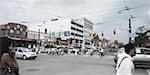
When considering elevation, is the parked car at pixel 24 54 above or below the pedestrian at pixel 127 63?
below

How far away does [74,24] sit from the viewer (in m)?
144

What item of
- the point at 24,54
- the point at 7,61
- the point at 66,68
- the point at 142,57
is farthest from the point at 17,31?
the point at 7,61

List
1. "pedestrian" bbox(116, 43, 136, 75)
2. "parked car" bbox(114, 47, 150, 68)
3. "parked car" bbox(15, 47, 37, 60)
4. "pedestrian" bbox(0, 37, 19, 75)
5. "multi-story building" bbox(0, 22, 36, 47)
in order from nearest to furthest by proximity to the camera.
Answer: "pedestrian" bbox(116, 43, 136, 75)
"pedestrian" bbox(0, 37, 19, 75)
"parked car" bbox(114, 47, 150, 68)
"parked car" bbox(15, 47, 37, 60)
"multi-story building" bbox(0, 22, 36, 47)

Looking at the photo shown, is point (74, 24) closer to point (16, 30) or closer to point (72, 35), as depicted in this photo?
point (72, 35)

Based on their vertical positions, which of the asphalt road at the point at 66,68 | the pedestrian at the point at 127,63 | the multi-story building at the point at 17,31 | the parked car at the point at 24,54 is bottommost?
the asphalt road at the point at 66,68

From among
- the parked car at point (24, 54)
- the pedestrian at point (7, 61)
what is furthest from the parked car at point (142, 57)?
the parked car at point (24, 54)

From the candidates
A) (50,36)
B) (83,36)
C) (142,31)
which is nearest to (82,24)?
(83,36)

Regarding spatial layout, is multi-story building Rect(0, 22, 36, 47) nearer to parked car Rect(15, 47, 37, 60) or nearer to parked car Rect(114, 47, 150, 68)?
parked car Rect(15, 47, 37, 60)

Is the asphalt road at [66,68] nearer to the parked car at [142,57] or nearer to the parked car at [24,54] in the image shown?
the parked car at [142,57]

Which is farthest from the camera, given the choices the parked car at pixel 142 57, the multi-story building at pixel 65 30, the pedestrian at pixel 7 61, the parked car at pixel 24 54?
the multi-story building at pixel 65 30

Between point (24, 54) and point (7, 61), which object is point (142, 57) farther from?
point (24, 54)

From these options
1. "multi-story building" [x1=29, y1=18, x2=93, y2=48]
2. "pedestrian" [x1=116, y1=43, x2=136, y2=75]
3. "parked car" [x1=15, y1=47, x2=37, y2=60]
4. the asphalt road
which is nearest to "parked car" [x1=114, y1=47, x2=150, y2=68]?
the asphalt road

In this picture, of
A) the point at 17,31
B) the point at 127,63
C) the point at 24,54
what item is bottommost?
the point at 24,54

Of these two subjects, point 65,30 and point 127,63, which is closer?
point 127,63
